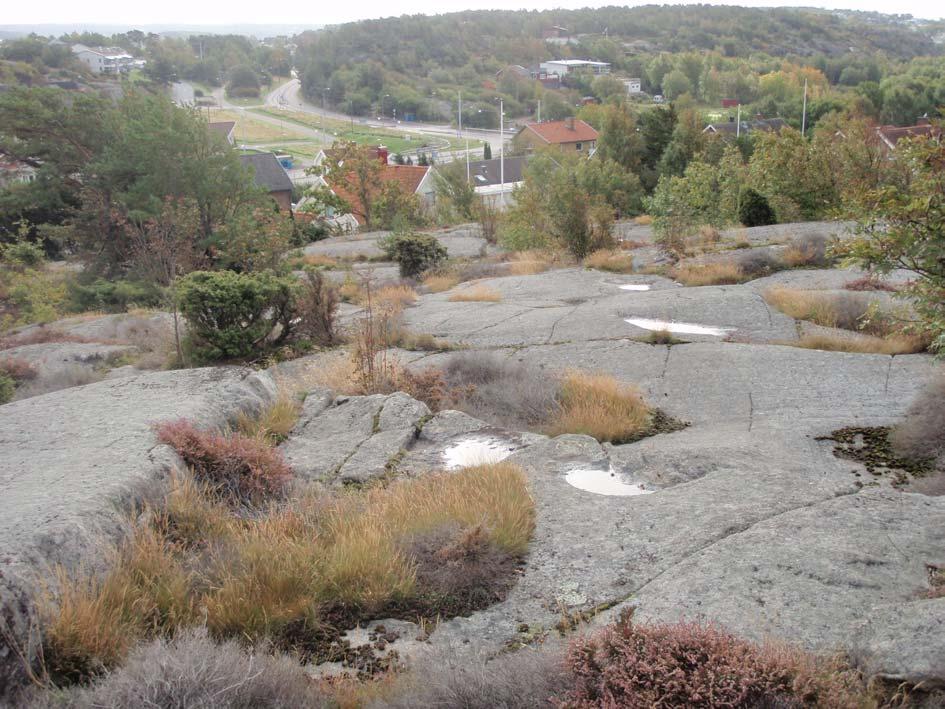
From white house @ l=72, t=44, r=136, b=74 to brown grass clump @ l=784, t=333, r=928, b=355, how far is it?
114 meters

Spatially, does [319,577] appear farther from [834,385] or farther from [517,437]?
[834,385]

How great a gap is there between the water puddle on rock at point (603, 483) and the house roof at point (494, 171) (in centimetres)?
5340

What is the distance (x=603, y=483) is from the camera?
6.14m

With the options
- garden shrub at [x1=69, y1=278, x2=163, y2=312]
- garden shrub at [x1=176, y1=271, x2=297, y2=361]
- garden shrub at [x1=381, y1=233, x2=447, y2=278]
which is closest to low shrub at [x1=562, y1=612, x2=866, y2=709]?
garden shrub at [x1=176, y1=271, x2=297, y2=361]

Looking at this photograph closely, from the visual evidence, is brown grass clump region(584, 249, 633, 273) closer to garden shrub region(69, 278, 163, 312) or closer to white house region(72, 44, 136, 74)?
garden shrub region(69, 278, 163, 312)

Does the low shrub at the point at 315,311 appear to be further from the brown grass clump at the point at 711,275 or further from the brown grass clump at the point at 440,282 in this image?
the brown grass clump at the point at 711,275

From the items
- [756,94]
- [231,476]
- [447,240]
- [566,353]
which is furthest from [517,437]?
[756,94]

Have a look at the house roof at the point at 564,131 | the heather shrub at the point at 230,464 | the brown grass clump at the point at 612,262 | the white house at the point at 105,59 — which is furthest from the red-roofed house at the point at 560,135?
the heather shrub at the point at 230,464

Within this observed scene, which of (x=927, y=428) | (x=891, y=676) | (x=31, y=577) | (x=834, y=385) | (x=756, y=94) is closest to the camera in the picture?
(x=891, y=676)

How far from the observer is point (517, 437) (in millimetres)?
7184

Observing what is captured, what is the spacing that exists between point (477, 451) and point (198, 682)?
3.87 meters

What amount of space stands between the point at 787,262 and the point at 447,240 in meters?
16.4

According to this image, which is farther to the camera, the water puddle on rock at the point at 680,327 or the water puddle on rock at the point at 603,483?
the water puddle on rock at the point at 680,327

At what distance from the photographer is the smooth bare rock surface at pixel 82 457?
4.19 m
